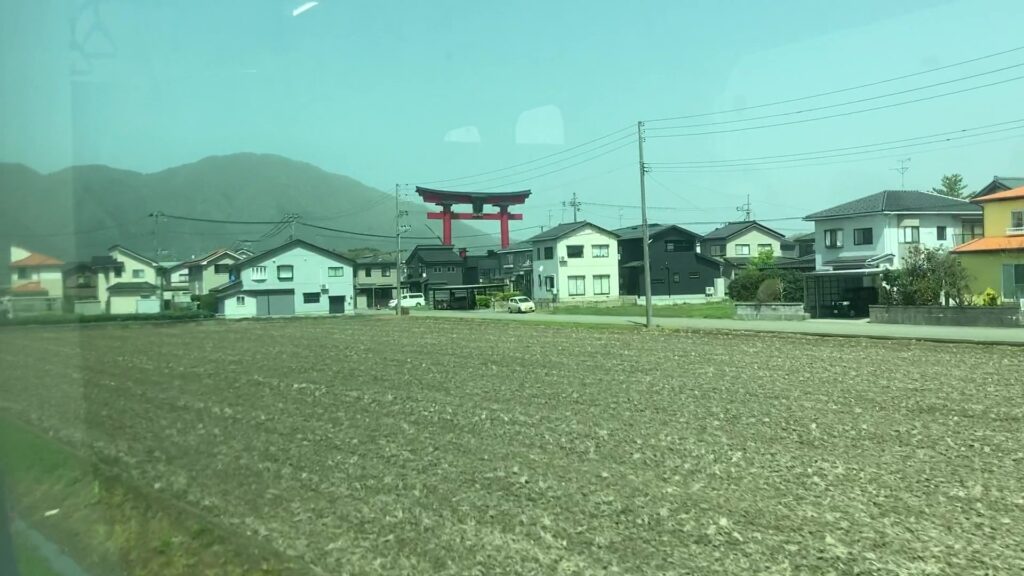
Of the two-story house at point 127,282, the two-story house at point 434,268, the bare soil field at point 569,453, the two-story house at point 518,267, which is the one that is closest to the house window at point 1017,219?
the bare soil field at point 569,453

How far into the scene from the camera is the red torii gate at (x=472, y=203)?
5319 centimetres

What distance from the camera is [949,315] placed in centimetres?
2311

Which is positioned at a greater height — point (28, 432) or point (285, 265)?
point (285, 265)

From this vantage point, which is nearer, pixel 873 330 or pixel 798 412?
pixel 798 412

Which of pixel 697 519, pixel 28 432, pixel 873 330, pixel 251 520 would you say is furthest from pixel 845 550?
pixel 873 330

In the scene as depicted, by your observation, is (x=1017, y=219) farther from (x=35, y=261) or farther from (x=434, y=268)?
(x=434, y=268)

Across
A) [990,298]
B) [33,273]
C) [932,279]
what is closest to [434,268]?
[932,279]

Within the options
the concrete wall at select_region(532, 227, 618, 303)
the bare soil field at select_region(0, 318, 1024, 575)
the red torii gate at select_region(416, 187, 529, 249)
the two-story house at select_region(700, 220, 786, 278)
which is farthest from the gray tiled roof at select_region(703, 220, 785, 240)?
the bare soil field at select_region(0, 318, 1024, 575)

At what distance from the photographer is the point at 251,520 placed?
216 inches

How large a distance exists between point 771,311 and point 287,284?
17973 millimetres

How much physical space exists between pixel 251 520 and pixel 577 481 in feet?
8.01

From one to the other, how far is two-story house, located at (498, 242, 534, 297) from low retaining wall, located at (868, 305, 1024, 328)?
97.3 feet

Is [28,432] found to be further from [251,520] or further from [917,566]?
[917,566]

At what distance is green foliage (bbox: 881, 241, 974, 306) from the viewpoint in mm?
24875
